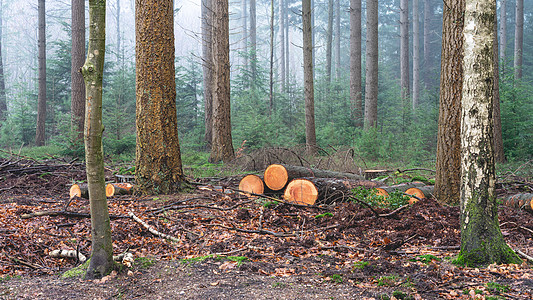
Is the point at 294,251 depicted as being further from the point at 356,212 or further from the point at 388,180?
the point at 388,180

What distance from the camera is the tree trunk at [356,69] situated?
1705 centimetres

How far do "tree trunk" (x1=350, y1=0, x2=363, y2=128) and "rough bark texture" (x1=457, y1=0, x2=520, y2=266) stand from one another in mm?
13689

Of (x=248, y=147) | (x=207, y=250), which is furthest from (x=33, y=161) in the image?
(x=207, y=250)

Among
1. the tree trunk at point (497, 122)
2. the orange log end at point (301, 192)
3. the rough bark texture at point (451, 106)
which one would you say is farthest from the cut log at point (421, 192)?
the tree trunk at point (497, 122)

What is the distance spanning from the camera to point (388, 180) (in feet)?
30.4

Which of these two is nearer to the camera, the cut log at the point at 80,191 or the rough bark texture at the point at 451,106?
the rough bark texture at the point at 451,106

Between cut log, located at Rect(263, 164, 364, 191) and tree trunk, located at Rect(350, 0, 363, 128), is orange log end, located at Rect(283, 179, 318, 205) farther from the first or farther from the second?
tree trunk, located at Rect(350, 0, 363, 128)

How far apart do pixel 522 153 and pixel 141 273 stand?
1348 centimetres

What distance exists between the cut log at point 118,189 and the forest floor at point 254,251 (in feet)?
1.09

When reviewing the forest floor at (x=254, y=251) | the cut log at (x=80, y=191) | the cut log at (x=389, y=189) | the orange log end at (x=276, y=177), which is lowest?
the forest floor at (x=254, y=251)

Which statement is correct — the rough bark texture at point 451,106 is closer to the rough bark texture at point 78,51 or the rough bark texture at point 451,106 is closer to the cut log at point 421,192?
the cut log at point 421,192

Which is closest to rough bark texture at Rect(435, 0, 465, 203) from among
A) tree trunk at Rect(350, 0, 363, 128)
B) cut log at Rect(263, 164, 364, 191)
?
cut log at Rect(263, 164, 364, 191)

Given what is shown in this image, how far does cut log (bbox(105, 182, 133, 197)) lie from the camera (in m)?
6.64

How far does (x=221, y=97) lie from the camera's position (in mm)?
11656
